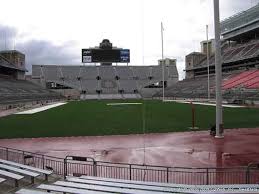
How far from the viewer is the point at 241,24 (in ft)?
308

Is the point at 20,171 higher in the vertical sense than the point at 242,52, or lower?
lower

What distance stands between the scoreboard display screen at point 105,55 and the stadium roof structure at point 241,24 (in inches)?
1133

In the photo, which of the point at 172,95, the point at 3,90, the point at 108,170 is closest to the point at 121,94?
the point at 172,95

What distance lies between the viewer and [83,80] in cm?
12081

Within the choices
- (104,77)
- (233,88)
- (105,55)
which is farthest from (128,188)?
(104,77)

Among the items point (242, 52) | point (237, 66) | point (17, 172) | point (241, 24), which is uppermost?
point (241, 24)

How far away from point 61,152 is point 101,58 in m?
93.6

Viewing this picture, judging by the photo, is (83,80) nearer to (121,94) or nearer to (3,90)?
(121,94)

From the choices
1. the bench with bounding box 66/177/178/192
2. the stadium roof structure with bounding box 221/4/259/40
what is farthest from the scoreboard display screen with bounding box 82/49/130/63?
the bench with bounding box 66/177/178/192

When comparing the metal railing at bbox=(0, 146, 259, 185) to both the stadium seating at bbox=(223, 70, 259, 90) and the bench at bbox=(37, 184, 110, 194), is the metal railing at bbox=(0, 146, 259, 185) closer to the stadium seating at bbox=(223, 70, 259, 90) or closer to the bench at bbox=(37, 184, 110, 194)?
the bench at bbox=(37, 184, 110, 194)

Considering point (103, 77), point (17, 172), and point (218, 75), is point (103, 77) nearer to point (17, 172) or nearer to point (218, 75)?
point (218, 75)

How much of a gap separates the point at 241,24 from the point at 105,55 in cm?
3919

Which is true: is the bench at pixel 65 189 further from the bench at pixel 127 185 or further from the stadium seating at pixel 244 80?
the stadium seating at pixel 244 80

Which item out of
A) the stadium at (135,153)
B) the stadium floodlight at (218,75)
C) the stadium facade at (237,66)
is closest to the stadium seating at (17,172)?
the stadium at (135,153)
